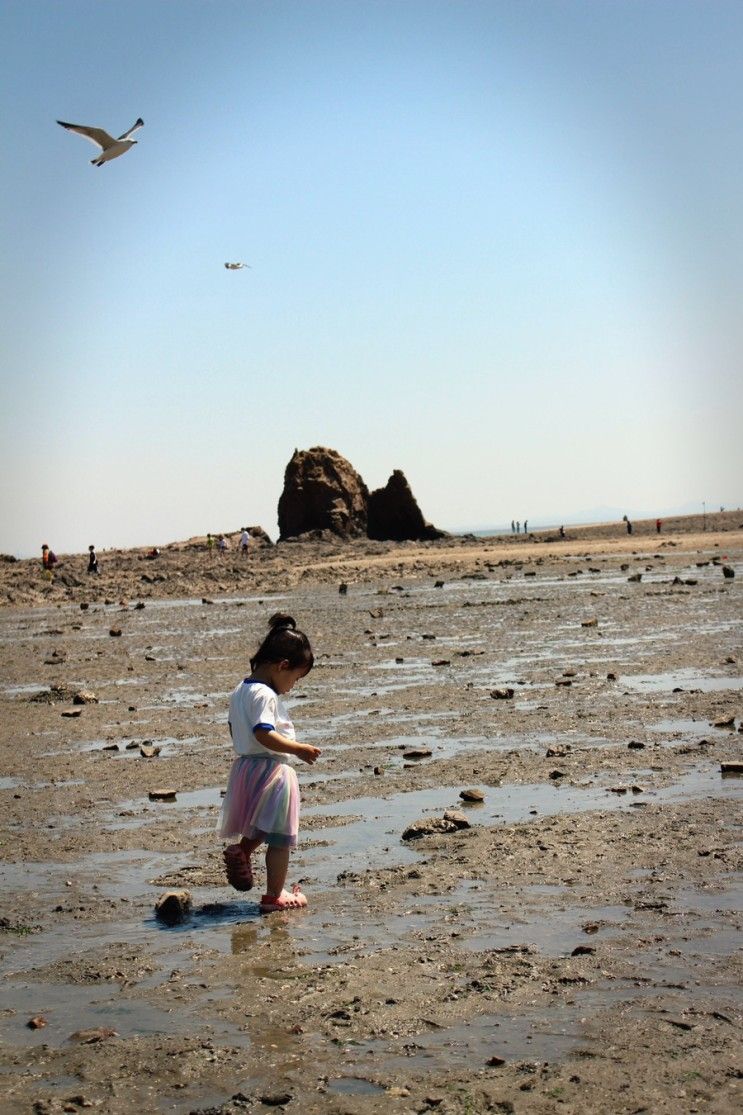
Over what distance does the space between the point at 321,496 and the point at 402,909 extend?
64.1m

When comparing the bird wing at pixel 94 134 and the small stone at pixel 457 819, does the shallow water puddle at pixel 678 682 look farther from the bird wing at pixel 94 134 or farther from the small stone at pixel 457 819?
the bird wing at pixel 94 134

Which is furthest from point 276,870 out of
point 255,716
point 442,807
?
point 442,807

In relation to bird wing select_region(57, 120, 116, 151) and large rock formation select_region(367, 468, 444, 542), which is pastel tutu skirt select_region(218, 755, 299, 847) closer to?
bird wing select_region(57, 120, 116, 151)

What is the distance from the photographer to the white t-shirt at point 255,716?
675 cm

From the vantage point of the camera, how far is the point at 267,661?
270 inches

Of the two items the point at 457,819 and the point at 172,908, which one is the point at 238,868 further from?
the point at 457,819

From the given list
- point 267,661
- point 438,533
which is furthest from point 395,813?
point 438,533

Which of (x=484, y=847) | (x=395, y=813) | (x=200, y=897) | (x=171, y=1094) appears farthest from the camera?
(x=395, y=813)

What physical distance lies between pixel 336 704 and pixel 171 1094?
911cm

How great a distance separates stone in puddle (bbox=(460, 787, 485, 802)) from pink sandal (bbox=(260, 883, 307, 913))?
87.2 inches

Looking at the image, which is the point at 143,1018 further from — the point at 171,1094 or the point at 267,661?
the point at 267,661

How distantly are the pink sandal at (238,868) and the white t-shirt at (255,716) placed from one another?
0.51 meters

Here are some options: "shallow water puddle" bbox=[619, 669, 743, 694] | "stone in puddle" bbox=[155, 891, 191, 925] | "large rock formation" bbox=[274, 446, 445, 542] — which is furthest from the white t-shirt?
"large rock formation" bbox=[274, 446, 445, 542]

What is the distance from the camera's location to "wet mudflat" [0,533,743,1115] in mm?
4254
